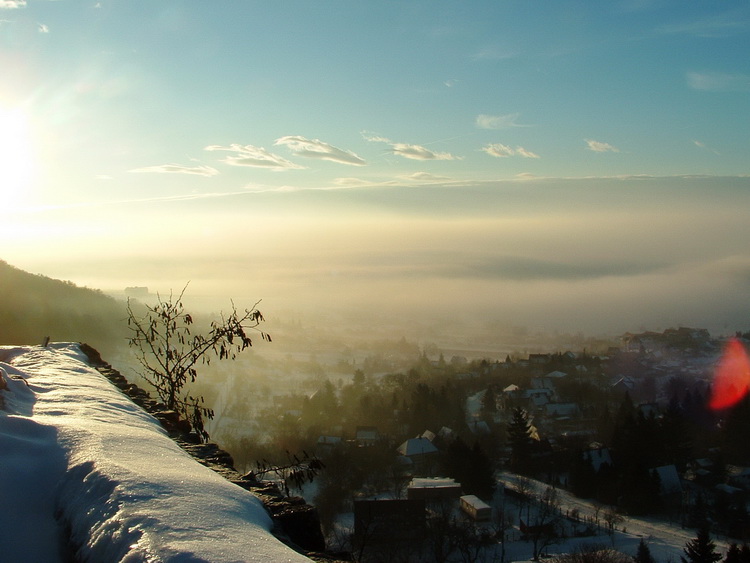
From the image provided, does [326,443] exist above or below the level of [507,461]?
above

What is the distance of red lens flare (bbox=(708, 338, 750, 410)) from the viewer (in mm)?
32356

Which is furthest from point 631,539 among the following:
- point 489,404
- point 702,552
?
point 489,404

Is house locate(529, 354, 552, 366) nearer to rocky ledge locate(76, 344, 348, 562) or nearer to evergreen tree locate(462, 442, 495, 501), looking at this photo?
evergreen tree locate(462, 442, 495, 501)

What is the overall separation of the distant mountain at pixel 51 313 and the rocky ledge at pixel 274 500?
7.39 m

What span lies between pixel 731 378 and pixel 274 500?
46704 mm

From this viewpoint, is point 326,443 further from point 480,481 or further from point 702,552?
point 702,552

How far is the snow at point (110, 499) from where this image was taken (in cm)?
187

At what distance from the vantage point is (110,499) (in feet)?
6.98

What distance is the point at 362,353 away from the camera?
229 ft

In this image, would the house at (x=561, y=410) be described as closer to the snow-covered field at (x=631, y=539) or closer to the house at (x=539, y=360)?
the house at (x=539, y=360)

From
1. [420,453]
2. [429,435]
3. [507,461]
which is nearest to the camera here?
[507,461]

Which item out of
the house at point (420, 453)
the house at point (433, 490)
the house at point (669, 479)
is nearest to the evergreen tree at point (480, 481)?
the house at point (433, 490)

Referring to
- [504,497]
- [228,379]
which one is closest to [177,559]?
[504,497]

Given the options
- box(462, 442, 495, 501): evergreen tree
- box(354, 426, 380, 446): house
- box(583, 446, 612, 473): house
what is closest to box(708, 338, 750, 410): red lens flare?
box(583, 446, 612, 473): house
